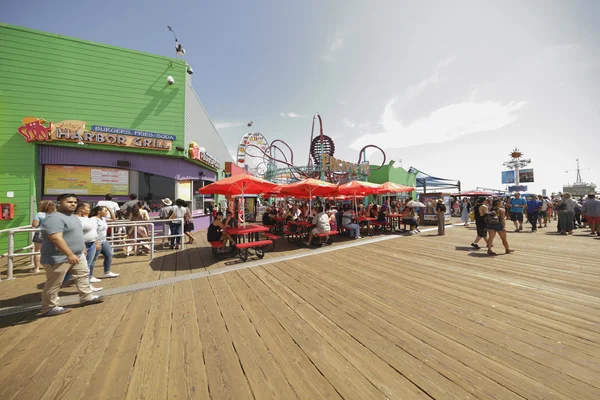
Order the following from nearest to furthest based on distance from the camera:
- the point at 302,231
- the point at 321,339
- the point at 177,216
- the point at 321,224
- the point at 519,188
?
the point at 321,339 → the point at 321,224 → the point at 177,216 → the point at 302,231 → the point at 519,188

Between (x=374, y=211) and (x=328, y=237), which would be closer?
(x=328, y=237)

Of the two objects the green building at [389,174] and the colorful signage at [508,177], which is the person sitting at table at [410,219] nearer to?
the green building at [389,174]

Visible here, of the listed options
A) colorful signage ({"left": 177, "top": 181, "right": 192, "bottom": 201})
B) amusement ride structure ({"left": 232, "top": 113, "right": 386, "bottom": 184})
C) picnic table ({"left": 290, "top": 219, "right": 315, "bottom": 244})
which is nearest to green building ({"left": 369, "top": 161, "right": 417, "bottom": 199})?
amusement ride structure ({"left": 232, "top": 113, "right": 386, "bottom": 184})

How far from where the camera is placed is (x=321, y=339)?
2553 millimetres

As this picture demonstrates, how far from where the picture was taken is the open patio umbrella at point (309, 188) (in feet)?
25.9

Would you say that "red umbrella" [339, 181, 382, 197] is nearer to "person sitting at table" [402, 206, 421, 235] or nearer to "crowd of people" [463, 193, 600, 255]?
"person sitting at table" [402, 206, 421, 235]

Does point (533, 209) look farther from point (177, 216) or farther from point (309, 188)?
point (177, 216)

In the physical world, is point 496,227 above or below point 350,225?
above

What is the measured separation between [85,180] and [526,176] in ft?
228

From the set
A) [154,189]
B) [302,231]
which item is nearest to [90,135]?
[154,189]

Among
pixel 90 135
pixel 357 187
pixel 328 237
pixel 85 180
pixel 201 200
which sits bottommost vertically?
pixel 328 237

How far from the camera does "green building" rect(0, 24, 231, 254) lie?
8156 millimetres

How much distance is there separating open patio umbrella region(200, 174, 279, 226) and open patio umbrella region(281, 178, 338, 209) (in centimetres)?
157

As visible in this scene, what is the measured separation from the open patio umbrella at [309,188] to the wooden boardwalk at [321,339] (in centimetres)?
399
